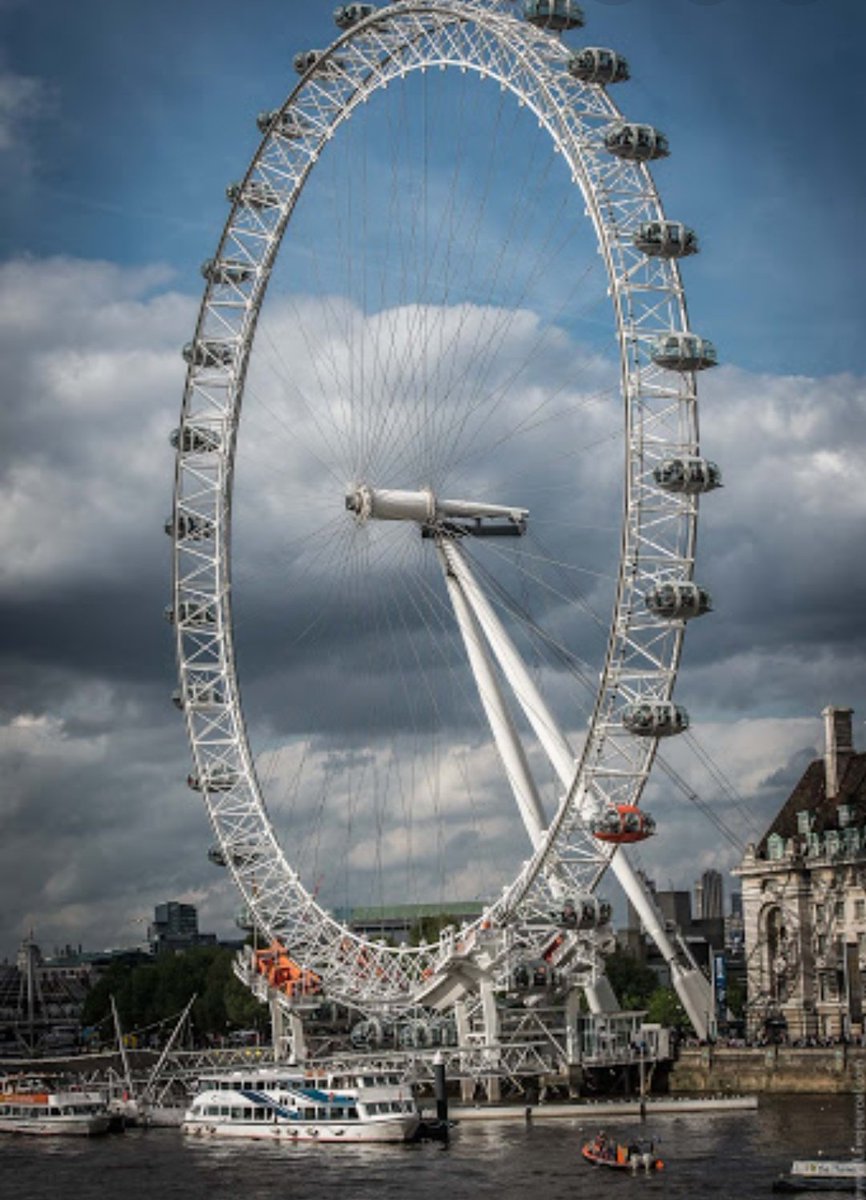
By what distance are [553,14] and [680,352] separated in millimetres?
12376

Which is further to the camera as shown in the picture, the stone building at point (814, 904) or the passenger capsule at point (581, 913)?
the stone building at point (814, 904)

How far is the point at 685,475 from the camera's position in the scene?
255 ft

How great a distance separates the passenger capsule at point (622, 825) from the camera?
77.4 m

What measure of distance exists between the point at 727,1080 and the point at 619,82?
1494 inches

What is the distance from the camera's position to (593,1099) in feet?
281

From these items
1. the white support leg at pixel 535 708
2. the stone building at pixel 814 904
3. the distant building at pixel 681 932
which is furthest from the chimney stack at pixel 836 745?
the distant building at pixel 681 932

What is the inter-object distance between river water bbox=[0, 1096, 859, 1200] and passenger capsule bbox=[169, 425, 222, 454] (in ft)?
95.1

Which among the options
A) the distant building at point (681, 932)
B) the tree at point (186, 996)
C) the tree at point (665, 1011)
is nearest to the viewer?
the tree at point (665, 1011)

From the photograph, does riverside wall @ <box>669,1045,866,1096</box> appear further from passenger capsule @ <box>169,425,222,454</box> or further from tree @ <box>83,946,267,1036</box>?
tree @ <box>83,946,267,1036</box>

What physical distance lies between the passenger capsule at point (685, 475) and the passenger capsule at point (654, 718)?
24.2 ft

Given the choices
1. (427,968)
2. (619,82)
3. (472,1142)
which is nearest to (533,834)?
(427,968)

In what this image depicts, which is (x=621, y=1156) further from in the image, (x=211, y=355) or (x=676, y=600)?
(x=211, y=355)

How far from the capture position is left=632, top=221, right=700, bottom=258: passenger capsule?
78125mm

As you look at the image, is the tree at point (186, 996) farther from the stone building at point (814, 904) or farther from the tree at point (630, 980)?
the stone building at point (814, 904)
